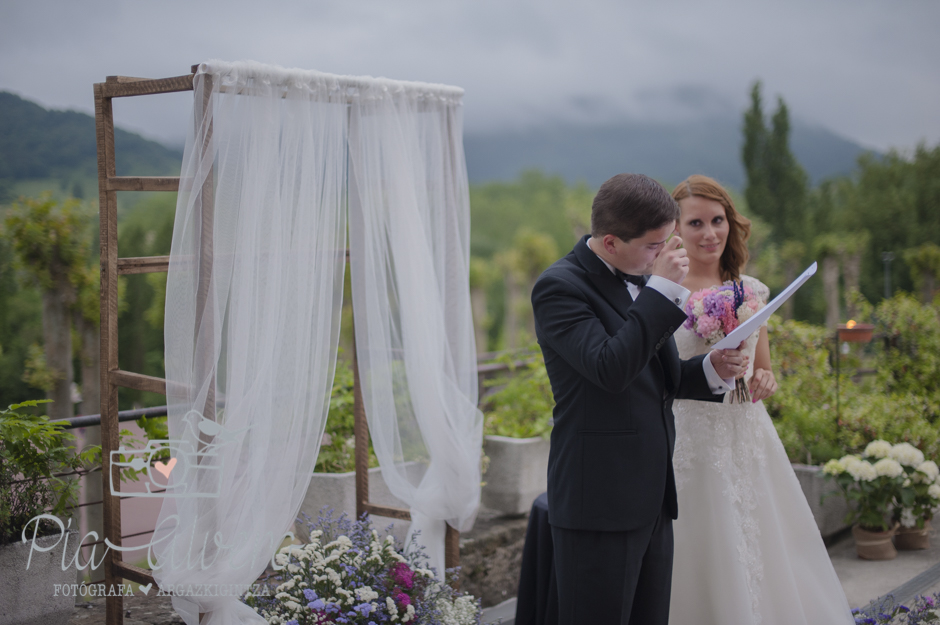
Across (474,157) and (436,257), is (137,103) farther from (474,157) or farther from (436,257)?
(474,157)

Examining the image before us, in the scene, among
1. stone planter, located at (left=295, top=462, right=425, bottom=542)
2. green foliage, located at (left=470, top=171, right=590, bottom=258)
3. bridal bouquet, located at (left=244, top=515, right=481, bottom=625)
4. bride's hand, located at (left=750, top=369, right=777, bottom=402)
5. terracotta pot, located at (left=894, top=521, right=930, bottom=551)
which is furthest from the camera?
green foliage, located at (left=470, top=171, right=590, bottom=258)

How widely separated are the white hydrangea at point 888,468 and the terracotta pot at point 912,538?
41 cm

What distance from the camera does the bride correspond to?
7.34ft

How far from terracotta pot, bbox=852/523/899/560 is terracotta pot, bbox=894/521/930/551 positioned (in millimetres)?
107

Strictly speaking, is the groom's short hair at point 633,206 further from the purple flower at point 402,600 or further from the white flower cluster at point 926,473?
the white flower cluster at point 926,473

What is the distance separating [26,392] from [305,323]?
1363cm

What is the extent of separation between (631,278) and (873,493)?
263cm

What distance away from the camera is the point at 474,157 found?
105 m

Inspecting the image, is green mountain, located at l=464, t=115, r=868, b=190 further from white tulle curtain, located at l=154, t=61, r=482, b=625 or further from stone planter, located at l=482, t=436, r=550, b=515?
white tulle curtain, located at l=154, t=61, r=482, b=625

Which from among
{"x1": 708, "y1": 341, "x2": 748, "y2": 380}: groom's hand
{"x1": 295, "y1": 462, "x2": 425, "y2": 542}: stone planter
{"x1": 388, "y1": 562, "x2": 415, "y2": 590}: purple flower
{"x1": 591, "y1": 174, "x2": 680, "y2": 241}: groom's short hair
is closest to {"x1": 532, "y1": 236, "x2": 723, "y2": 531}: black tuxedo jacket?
{"x1": 591, "y1": 174, "x2": 680, "y2": 241}: groom's short hair

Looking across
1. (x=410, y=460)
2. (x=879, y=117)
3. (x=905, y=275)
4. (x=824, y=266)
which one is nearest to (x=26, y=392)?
(x=410, y=460)

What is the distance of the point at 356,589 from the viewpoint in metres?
2.06

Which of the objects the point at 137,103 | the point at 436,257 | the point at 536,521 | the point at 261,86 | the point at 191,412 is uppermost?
the point at 137,103

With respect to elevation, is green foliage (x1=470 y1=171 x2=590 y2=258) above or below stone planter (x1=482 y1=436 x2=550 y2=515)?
above
